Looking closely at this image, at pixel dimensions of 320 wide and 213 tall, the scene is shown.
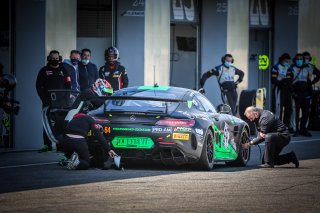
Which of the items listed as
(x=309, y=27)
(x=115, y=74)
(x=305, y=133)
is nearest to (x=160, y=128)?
(x=115, y=74)

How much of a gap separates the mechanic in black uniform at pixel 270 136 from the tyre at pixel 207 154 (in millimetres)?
1527

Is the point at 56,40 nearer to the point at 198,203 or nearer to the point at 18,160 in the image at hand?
the point at 18,160

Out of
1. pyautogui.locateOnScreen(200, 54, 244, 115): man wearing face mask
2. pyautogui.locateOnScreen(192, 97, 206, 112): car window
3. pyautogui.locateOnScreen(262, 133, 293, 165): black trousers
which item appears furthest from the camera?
pyautogui.locateOnScreen(200, 54, 244, 115): man wearing face mask

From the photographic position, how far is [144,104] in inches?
671

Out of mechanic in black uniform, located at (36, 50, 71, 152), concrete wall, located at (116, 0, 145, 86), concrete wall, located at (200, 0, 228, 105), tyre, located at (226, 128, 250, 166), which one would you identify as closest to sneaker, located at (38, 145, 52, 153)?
mechanic in black uniform, located at (36, 50, 71, 152)

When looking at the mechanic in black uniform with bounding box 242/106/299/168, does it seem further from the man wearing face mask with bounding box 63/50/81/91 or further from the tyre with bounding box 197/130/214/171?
the man wearing face mask with bounding box 63/50/81/91

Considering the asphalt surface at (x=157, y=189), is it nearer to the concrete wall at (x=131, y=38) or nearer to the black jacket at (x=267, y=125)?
→ the black jacket at (x=267, y=125)

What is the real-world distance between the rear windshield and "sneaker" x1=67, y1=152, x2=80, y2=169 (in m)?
0.88

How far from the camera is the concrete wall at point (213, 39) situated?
3041 centimetres

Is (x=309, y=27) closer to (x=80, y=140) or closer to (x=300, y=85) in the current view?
(x=300, y=85)

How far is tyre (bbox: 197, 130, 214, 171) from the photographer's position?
16.7 meters

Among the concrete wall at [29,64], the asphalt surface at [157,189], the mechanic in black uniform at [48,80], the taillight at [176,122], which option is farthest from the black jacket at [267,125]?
the concrete wall at [29,64]

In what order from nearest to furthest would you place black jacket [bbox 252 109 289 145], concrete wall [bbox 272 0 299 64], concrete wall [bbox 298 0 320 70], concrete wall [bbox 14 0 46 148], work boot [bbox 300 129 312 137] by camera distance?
black jacket [bbox 252 109 289 145], concrete wall [bbox 14 0 46 148], work boot [bbox 300 129 312 137], concrete wall [bbox 272 0 299 64], concrete wall [bbox 298 0 320 70]

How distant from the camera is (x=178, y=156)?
16.5 metres
